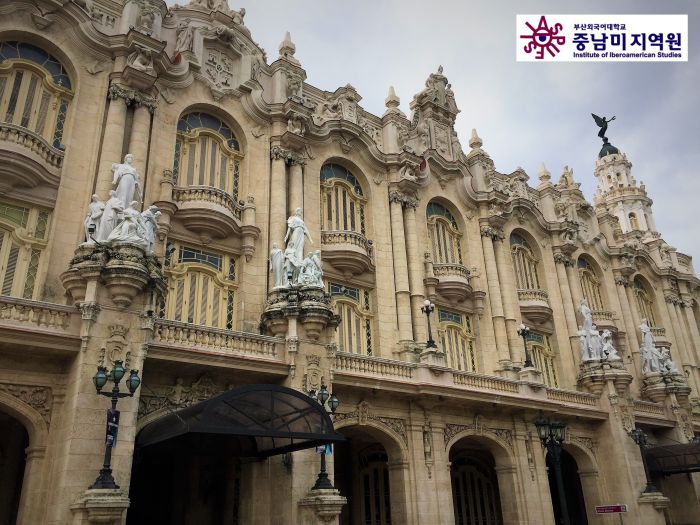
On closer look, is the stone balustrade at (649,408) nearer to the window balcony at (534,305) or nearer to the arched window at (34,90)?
the window balcony at (534,305)

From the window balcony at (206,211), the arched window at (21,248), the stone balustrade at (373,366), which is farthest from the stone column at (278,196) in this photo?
the arched window at (21,248)

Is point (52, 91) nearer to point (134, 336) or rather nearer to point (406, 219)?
point (134, 336)

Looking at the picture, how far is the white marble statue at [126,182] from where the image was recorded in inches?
685

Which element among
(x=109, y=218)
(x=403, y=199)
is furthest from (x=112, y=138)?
(x=403, y=199)

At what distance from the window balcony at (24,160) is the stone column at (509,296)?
68.7 ft

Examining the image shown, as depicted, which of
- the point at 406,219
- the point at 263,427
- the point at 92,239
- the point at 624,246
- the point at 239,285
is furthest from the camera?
the point at 624,246

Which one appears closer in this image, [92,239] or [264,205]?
[92,239]

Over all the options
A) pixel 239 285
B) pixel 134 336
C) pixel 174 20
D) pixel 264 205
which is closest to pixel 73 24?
pixel 174 20

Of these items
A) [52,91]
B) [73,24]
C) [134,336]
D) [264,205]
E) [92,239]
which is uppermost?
[73,24]

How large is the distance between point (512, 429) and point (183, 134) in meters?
18.1

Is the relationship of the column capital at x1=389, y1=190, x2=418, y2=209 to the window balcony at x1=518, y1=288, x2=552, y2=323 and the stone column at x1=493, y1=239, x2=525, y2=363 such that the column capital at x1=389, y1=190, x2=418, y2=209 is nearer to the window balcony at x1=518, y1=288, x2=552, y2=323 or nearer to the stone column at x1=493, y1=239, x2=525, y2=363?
the stone column at x1=493, y1=239, x2=525, y2=363

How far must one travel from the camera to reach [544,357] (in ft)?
104

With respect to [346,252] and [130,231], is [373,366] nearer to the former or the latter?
[346,252]

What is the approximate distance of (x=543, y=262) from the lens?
34.2m
